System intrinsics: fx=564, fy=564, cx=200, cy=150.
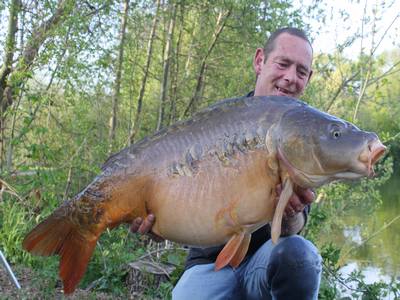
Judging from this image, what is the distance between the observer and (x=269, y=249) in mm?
2273

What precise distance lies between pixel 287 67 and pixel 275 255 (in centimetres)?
89

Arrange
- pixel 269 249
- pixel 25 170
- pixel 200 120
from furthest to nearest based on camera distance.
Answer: pixel 25 170
pixel 269 249
pixel 200 120

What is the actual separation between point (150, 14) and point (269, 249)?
4997mm

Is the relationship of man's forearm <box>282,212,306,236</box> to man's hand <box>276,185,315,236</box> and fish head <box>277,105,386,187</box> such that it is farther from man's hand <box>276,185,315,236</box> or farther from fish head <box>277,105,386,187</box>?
fish head <box>277,105,386,187</box>

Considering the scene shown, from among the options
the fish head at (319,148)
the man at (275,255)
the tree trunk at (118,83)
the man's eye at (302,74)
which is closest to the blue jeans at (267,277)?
the man at (275,255)

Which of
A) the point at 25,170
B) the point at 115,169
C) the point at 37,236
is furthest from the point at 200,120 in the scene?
the point at 25,170

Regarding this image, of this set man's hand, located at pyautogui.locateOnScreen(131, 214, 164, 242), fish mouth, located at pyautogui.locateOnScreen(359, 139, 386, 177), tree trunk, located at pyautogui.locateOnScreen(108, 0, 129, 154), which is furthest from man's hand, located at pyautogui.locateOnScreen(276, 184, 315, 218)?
tree trunk, located at pyautogui.locateOnScreen(108, 0, 129, 154)

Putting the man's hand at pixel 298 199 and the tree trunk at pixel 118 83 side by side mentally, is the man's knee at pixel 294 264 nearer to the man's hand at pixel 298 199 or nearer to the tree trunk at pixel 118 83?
the man's hand at pixel 298 199

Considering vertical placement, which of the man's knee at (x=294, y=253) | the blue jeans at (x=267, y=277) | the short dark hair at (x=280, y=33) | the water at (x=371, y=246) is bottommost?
the water at (x=371, y=246)

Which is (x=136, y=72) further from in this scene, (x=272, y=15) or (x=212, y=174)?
(x=212, y=174)

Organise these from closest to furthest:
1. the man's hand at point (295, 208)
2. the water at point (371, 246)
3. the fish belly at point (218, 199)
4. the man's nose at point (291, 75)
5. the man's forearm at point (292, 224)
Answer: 1. the fish belly at point (218, 199)
2. the man's hand at point (295, 208)
3. the man's forearm at point (292, 224)
4. the man's nose at point (291, 75)
5. the water at point (371, 246)

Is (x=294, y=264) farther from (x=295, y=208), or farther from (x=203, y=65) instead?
(x=203, y=65)

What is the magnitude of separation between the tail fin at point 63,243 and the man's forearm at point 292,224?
73 cm

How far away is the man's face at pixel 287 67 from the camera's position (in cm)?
258
